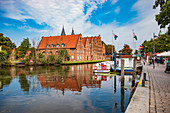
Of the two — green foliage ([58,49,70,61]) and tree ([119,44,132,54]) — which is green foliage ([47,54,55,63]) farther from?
tree ([119,44,132,54])

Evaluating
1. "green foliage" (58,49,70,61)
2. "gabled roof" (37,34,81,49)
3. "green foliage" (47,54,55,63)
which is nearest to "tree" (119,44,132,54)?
"gabled roof" (37,34,81,49)

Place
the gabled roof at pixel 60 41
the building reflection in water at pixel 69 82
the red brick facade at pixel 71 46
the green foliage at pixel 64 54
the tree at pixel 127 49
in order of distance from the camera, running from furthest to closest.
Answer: the tree at pixel 127 49 → the gabled roof at pixel 60 41 → the red brick facade at pixel 71 46 → the green foliage at pixel 64 54 → the building reflection in water at pixel 69 82

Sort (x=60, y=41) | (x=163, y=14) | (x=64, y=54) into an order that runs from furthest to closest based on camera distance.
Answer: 1. (x=60, y=41)
2. (x=64, y=54)
3. (x=163, y=14)

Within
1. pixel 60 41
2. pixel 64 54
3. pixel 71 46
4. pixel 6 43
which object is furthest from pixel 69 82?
pixel 60 41

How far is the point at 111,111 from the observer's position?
7.61 m

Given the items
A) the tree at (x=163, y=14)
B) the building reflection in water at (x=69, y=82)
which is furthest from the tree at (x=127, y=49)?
the tree at (x=163, y=14)

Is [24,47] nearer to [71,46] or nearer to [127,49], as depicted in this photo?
[71,46]

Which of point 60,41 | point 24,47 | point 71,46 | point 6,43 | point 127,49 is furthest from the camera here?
point 127,49

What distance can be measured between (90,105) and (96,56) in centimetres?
8098

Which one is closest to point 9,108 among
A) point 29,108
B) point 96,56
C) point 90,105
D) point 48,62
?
point 29,108

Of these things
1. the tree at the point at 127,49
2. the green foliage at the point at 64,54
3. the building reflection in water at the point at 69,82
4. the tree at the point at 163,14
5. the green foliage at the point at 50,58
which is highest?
the tree at the point at 127,49

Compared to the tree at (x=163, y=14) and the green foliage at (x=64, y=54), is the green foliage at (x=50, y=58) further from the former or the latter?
the tree at (x=163, y=14)

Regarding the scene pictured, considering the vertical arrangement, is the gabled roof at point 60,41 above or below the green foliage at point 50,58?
above

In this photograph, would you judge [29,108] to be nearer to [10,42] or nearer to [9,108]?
[9,108]
